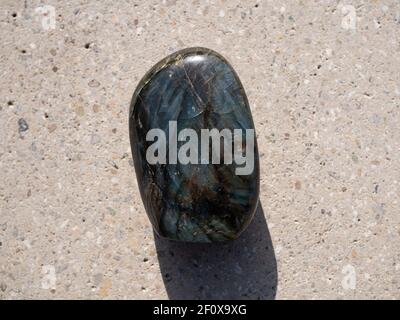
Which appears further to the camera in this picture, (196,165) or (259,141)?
(259,141)

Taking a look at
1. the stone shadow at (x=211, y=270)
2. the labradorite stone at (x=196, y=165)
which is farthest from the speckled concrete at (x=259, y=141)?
the labradorite stone at (x=196, y=165)

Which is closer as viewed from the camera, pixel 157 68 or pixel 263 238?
pixel 157 68

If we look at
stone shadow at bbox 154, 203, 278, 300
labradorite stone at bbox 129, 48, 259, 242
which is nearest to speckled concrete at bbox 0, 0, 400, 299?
stone shadow at bbox 154, 203, 278, 300

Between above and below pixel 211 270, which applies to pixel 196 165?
above

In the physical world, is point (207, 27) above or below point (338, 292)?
above

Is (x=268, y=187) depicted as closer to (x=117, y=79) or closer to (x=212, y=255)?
(x=212, y=255)

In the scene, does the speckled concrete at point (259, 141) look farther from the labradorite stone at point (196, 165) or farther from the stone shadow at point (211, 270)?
the labradorite stone at point (196, 165)
